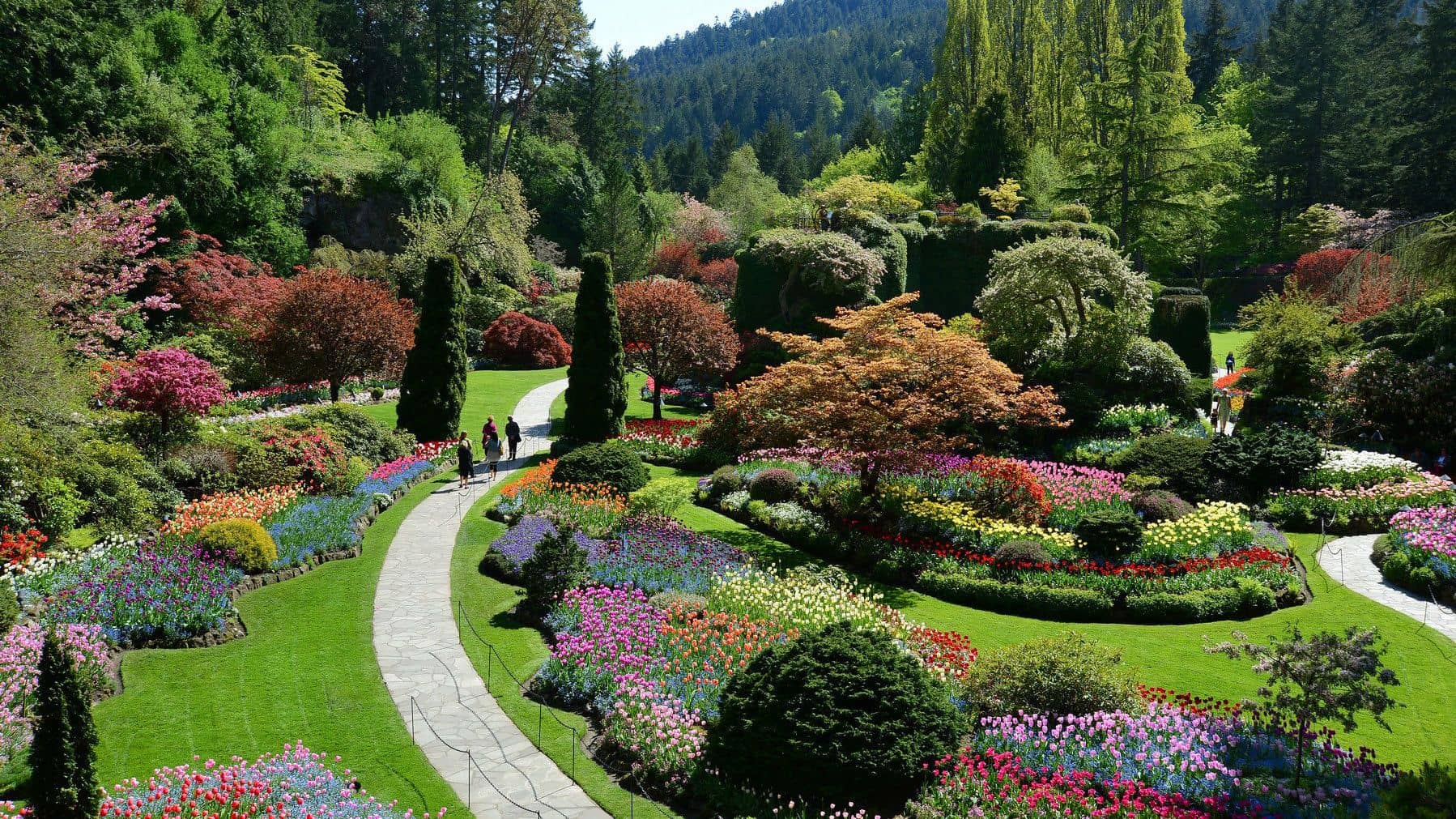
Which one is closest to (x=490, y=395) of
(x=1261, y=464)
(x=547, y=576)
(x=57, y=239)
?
(x=57, y=239)

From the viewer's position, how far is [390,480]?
1952 cm

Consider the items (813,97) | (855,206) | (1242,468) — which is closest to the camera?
(1242,468)

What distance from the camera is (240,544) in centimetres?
1380

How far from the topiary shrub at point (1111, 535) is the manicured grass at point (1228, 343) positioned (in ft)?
84.3

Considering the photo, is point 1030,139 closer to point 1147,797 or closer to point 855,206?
point 855,206

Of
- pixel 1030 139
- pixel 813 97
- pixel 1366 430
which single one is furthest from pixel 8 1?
pixel 813 97

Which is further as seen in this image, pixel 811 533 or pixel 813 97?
pixel 813 97

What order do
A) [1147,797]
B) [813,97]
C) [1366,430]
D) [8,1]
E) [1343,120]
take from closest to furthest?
[1147,797] < [1366,430] < [8,1] < [1343,120] < [813,97]

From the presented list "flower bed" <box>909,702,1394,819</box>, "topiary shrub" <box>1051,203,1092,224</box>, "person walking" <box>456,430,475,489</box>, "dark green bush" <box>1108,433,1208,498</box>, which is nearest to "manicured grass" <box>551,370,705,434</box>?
"person walking" <box>456,430,475,489</box>

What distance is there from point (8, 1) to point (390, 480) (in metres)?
23.7

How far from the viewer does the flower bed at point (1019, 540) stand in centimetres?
1390

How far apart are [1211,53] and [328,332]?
71043 millimetres

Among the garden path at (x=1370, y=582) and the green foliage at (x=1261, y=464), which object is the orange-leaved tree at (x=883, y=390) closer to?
the green foliage at (x=1261, y=464)

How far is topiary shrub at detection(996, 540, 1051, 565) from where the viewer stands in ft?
48.9
